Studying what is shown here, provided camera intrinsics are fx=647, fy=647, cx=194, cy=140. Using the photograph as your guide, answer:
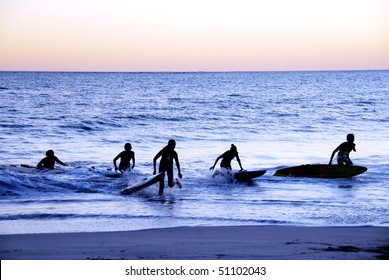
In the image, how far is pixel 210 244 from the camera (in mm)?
9328

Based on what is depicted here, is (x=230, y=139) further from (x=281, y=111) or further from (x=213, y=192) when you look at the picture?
(x=281, y=111)

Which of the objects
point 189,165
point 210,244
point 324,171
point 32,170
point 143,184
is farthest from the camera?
point 189,165

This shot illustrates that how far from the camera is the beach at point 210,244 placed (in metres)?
8.45

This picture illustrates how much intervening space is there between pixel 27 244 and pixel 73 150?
1986 centimetres

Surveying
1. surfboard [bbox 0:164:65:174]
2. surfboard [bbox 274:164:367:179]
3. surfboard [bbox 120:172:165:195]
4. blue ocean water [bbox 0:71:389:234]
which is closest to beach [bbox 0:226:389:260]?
blue ocean water [bbox 0:71:389:234]

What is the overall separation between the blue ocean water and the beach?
743 millimetres

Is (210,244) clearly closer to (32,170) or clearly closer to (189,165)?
(32,170)

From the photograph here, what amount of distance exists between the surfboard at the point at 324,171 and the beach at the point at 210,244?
28.7 feet

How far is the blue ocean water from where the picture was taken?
12.4 metres

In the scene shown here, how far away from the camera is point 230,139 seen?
3556 centimetres

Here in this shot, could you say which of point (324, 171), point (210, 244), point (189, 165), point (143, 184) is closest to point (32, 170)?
point (143, 184)

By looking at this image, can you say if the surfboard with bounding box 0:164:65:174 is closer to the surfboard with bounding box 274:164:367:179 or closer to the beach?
the surfboard with bounding box 274:164:367:179

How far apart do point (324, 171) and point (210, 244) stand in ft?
36.0
